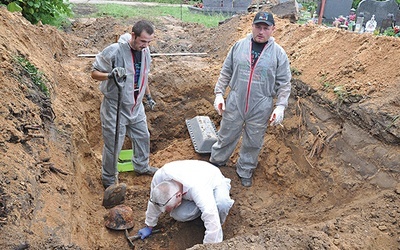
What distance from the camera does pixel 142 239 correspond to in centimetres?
345

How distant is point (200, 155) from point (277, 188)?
119cm

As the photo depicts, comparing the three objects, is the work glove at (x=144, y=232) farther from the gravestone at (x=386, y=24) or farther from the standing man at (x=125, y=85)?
the gravestone at (x=386, y=24)

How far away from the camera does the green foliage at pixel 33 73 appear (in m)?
3.78

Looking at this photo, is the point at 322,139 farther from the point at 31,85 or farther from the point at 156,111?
the point at 31,85

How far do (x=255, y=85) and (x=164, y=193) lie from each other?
5.27ft

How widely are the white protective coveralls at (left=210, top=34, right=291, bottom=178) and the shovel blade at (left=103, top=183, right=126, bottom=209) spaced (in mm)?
1329

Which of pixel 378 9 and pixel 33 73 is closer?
pixel 33 73

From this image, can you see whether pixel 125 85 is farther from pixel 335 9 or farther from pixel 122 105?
pixel 335 9

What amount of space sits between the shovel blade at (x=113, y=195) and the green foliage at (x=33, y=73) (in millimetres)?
1213

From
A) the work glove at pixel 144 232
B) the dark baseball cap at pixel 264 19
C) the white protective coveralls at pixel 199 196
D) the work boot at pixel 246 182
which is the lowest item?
the work boot at pixel 246 182

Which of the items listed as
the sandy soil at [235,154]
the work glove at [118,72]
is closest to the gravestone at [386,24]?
the sandy soil at [235,154]

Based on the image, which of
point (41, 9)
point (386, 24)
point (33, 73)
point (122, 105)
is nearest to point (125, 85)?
point (122, 105)

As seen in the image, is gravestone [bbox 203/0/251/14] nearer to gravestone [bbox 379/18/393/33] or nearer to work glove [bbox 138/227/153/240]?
gravestone [bbox 379/18/393/33]

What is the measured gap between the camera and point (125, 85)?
150 inches
